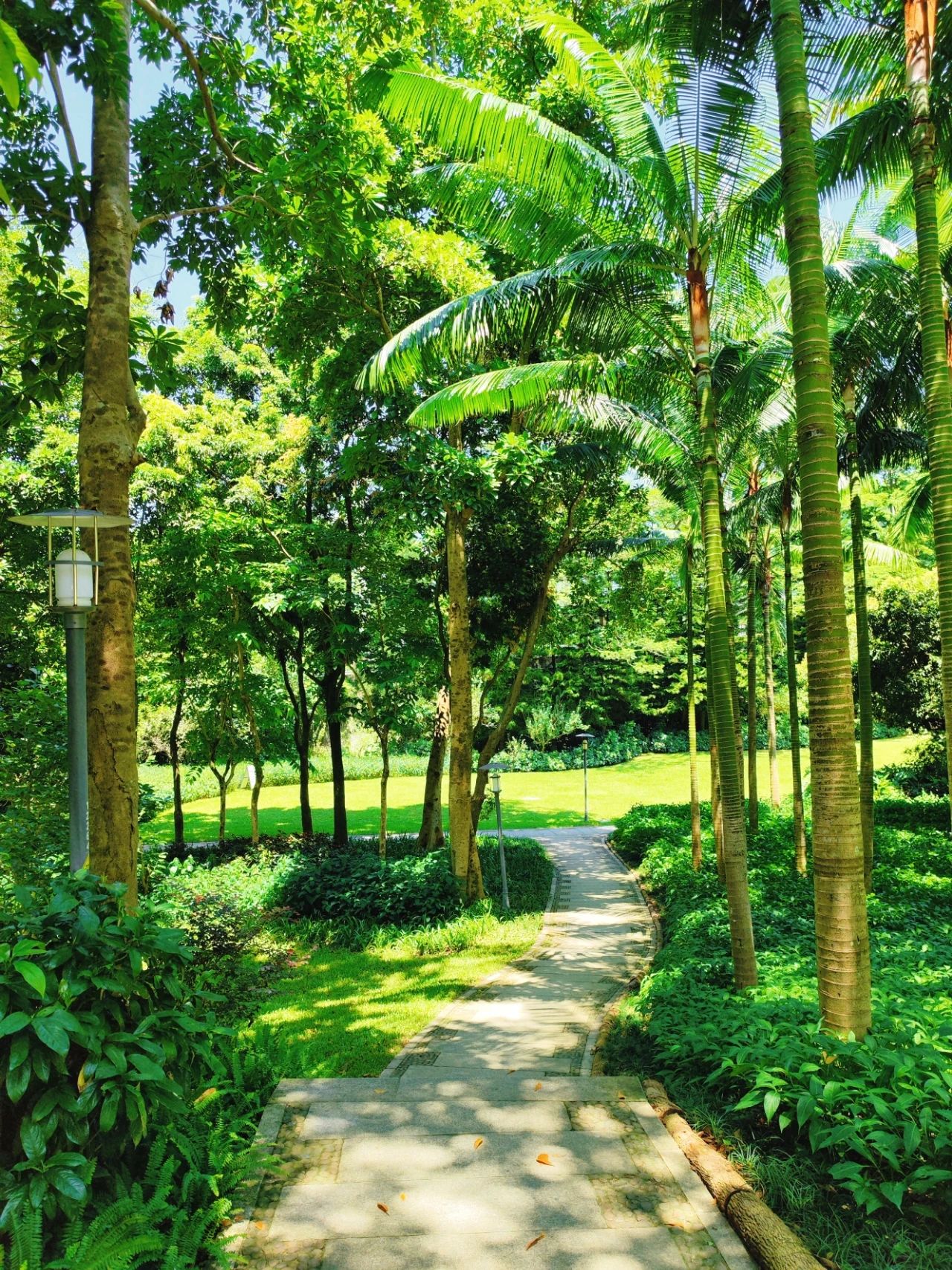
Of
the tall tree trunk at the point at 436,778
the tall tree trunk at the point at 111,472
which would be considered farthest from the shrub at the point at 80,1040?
the tall tree trunk at the point at 436,778

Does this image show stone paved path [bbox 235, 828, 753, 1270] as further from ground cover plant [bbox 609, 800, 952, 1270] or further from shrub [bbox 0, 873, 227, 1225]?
shrub [bbox 0, 873, 227, 1225]

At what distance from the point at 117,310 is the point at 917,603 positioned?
20616 mm

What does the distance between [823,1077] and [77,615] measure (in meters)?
4.79

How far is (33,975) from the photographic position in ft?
8.74

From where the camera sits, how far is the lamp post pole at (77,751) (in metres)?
4.42

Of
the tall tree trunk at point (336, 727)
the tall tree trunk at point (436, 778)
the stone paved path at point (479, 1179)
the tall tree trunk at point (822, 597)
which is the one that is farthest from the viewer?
the tall tree trunk at point (336, 727)

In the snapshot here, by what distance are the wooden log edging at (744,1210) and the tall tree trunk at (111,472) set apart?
3.33m

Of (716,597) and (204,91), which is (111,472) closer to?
(204,91)

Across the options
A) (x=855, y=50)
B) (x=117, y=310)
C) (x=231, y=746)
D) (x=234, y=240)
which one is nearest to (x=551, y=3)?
(x=855, y=50)

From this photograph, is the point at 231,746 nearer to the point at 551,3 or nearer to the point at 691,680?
the point at 691,680

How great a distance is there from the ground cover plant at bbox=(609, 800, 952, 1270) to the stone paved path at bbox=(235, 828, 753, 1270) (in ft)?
1.34

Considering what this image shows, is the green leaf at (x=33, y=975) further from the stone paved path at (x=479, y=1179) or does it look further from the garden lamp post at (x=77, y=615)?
the garden lamp post at (x=77, y=615)

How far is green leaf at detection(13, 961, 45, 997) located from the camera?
266 centimetres

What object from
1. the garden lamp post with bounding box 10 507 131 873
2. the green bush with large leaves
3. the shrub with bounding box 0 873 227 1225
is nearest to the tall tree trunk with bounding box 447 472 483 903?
the green bush with large leaves
